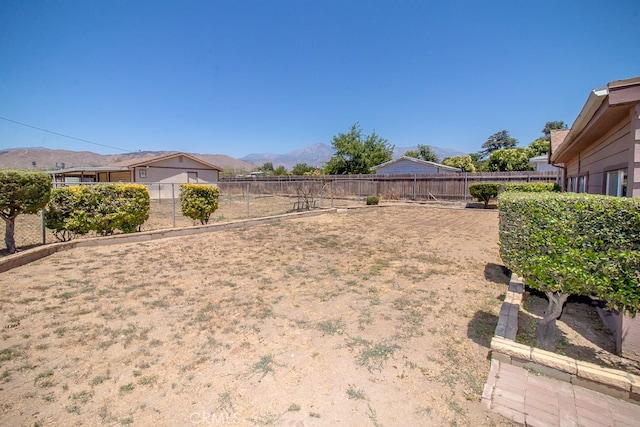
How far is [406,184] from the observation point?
20766mm

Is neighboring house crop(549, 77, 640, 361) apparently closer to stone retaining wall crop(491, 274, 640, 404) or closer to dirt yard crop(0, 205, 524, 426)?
stone retaining wall crop(491, 274, 640, 404)

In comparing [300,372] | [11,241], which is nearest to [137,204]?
[11,241]

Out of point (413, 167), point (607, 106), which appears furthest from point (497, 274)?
point (413, 167)

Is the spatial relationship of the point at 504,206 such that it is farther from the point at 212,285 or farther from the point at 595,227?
the point at 212,285

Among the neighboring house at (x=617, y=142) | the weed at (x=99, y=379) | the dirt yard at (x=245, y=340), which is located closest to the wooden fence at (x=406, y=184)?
the dirt yard at (x=245, y=340)

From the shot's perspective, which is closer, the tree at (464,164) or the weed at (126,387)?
the weed at (126,387)

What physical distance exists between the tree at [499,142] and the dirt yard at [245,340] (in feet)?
215

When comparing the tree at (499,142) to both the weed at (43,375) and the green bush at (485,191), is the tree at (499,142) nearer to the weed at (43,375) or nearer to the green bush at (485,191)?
the green bush at (485,191)

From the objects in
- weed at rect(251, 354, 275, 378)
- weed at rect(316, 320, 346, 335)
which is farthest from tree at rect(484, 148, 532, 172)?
weed at rect(251, 354, 275, 378)

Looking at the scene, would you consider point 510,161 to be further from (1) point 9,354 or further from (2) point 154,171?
(1) point 9,354

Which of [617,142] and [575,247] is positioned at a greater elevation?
[617,142]

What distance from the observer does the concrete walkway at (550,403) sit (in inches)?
83.7

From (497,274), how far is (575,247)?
3.06m

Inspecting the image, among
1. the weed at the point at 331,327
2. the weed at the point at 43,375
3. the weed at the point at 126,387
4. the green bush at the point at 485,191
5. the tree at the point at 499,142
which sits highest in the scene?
the tree at the point at 499,142
